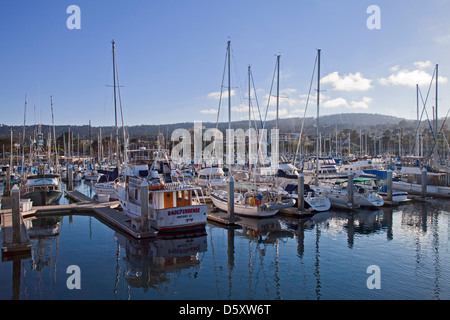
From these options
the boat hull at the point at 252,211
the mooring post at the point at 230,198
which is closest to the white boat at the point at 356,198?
the boat hull at the point at 252,211

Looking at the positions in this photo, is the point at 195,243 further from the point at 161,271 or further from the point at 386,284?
the point at 386,284

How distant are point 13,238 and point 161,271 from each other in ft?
26.3

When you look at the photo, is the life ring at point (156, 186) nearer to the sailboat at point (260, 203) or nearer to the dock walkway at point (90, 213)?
the dock walkway at point (90, 213)

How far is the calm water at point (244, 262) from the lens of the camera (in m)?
12.6

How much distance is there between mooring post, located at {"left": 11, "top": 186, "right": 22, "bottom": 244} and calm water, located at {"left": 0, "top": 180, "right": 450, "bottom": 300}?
117 cm

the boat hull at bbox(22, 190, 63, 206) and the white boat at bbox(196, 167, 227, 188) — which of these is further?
the white boat at bbox(196, 167, 227, 188)

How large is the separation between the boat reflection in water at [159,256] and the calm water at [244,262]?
0.15ft

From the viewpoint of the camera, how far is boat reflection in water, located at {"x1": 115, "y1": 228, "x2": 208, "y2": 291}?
1407 centimetres
